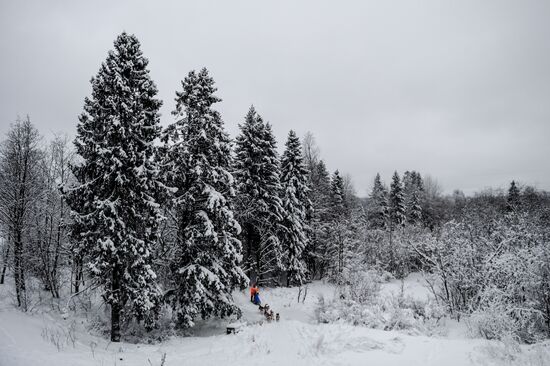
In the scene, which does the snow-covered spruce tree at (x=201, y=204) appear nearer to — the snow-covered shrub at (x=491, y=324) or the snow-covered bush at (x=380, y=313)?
the snow-covered bush at (x=380, y=313)

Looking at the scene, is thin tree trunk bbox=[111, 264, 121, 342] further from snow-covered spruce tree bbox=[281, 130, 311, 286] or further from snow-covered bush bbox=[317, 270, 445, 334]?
snow-covered spruce tree bbox=[281, 130, 311, 286]

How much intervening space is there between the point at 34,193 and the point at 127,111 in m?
10.0

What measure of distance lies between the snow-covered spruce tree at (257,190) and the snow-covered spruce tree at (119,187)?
10318 mm

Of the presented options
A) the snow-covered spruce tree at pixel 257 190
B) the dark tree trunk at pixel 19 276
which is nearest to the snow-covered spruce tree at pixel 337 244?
the snow-covered spruce tree at pixel 257 190

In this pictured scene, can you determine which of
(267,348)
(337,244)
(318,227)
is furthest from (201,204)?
(337,244)

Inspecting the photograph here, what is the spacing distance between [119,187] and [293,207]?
664 inches

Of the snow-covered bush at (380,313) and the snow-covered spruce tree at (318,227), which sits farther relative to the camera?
the snow-covered spruce tree at (318,227)

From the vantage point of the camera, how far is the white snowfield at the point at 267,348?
8023 mm

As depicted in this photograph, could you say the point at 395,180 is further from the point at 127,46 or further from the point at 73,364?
the point at 73,364

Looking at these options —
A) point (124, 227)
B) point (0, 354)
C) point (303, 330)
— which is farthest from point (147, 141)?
point (303, 330)

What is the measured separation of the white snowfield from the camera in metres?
8.02

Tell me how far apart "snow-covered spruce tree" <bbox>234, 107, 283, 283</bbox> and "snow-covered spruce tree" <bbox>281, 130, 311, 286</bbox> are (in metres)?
1.31

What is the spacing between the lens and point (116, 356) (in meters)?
10.2

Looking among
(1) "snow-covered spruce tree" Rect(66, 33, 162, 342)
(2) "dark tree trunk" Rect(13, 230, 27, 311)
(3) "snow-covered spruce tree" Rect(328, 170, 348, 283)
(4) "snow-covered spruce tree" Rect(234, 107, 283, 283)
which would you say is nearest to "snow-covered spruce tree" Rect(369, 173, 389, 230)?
(3) "snow-covered spruce tree" Rect(328, 170, 348, 283)
